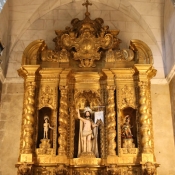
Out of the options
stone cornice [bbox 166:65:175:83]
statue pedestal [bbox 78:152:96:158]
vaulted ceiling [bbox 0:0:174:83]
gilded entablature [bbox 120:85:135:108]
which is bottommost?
statue pedestal [bbox 78:152:96:158]

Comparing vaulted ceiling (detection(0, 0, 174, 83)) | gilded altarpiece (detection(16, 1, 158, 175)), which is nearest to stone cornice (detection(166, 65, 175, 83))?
vaulted ceiling (detection(0, 0, 174, 83))

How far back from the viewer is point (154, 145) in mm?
7992

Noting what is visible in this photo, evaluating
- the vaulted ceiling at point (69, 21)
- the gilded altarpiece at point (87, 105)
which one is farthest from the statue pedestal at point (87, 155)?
the vaulted ceiling at point (69, 21)

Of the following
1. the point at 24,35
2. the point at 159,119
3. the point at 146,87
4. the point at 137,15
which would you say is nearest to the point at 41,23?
the point at 24,35

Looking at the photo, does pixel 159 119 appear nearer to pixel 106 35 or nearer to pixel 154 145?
pixel 154 145

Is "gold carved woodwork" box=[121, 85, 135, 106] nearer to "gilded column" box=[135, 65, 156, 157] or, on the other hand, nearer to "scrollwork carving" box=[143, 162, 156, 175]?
"gilded column" box=[135, 65, 156, 157]

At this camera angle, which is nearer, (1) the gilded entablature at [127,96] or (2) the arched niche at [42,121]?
(2) the arched niche at [42,121]

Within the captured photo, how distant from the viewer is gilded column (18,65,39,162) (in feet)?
24.5

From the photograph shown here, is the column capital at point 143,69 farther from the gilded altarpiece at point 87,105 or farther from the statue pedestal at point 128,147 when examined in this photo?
the statue pedestal at point 128,147

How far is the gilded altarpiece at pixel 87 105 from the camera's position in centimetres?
749

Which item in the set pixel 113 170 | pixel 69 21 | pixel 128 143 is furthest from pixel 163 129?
pixel 69 21

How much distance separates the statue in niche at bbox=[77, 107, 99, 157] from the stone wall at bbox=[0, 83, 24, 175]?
1.52 metres

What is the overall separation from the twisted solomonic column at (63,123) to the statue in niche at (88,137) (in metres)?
0.36

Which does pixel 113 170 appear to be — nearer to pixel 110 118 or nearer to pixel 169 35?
pixel 110 118
